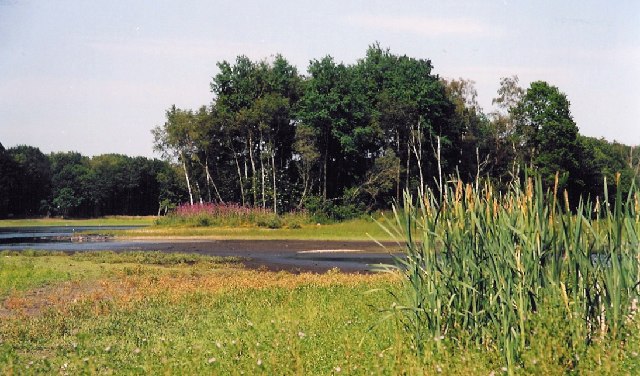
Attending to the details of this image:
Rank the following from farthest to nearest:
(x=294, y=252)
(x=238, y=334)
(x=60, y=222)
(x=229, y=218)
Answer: (x=60, y=222) < (x=229, y=218) < (x=294, y=252) < (x=238, y=334)

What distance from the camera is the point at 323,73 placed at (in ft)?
198

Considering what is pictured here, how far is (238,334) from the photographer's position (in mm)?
11148

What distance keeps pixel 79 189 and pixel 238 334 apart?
10228 cm

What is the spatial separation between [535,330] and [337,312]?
583 centimetres

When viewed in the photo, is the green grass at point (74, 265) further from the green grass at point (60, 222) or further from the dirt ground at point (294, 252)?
the green grass at point (60, 222)

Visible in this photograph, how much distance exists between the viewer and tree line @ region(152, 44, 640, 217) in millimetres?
59250

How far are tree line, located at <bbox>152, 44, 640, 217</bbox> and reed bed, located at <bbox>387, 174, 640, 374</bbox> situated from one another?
46045mm

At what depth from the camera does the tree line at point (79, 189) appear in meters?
101

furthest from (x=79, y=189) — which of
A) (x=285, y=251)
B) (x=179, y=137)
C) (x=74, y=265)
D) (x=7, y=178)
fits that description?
(x=74, y=265)

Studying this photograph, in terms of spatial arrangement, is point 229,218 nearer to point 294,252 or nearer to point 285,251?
point 285,251

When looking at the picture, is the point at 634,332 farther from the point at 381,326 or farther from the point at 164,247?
the point at 164,247

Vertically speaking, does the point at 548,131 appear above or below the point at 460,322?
above

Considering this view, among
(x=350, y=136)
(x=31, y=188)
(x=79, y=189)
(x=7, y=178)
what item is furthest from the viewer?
(x=79, y=189)

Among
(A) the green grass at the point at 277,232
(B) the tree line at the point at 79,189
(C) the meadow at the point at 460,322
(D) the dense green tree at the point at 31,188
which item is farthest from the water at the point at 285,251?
(B) the tree line at the point at 79,189
